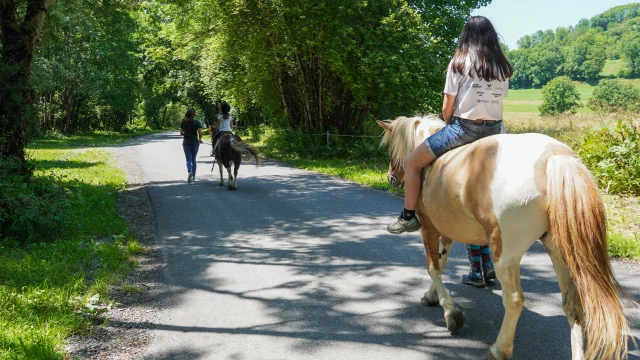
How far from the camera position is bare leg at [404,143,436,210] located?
4281 millimetres

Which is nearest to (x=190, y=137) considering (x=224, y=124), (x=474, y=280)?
(x=224, y=124)

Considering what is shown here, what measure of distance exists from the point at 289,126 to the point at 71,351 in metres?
21.6

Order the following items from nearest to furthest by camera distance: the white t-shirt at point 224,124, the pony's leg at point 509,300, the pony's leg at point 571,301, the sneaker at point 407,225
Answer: the pony's leg at point 571,301, the pony's leg at point 509,300, the sneaker at point 407,225, the white t-shirt at point 224,124

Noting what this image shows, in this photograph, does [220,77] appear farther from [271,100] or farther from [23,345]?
[23,345]

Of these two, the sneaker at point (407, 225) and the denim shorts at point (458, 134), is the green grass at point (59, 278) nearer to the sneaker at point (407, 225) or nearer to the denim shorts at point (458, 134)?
the sneaker at point (407, 225)

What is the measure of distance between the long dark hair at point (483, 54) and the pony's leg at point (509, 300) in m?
1.57

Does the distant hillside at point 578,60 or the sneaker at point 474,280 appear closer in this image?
the sneaker at point 474,280

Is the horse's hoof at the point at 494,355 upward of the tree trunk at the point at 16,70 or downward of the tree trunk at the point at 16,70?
downward

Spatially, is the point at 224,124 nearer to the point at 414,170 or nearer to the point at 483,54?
the point at 414,170

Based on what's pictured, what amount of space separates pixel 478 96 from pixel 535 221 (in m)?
1.31

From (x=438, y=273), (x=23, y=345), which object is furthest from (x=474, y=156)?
(x=23, y=345)

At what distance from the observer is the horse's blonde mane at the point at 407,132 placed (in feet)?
15.4

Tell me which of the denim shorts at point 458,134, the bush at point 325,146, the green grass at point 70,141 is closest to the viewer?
the denim shorts at point 458,134

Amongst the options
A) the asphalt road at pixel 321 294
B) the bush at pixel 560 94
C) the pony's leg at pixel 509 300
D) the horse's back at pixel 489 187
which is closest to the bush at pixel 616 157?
the asphalt road at pixel 321 294
